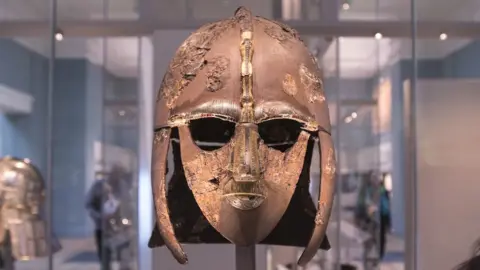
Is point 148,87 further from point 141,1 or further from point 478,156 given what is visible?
point 478,156

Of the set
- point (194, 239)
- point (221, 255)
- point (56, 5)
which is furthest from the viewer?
point (56, 5)

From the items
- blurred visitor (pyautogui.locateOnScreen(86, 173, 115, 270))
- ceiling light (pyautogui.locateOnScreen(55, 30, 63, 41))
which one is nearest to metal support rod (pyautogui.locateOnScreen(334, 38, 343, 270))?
blurred visitor (pyautogui.locateOnScreen(86, 173, 115, 270))

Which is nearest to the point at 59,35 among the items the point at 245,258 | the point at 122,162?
the point at 122,162

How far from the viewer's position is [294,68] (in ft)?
5.85

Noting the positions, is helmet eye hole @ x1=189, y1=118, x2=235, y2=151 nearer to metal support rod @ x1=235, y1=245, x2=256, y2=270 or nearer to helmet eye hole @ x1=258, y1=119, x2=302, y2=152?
helmet eye hole @ x1=258, y1=119, x2=302, y2=152

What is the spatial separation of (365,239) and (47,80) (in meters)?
2.06

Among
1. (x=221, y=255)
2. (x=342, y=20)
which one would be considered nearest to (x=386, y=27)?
(x=342, y=20)

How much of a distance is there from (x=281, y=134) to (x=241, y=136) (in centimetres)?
36

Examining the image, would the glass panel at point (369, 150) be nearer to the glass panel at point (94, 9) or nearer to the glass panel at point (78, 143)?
the glass panel at point (94, 9)

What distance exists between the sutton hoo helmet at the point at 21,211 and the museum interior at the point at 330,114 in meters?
0.01

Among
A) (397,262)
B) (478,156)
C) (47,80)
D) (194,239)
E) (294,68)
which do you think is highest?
(47,80)

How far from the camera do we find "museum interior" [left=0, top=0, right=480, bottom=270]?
3291 millimetres

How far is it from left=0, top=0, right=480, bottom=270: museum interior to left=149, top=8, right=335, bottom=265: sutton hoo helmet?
1046 millimetres

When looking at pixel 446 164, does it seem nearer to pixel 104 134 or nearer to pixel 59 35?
pixel 104 134
